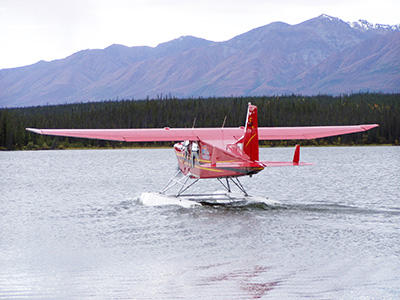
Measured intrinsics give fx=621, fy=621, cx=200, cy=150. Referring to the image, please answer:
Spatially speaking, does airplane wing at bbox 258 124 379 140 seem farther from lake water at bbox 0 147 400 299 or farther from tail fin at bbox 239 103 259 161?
tail fin at bbox 239 103 259 161

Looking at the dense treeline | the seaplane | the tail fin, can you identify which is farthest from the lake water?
the dense treeline

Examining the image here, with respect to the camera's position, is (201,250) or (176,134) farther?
(176,134)

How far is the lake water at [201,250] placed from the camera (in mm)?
8789

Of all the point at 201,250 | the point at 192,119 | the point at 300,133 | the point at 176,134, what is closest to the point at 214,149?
the point at 176,134

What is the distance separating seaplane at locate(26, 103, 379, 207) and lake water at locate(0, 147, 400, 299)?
1009 mm

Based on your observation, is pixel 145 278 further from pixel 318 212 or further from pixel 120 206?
pixel 120 206

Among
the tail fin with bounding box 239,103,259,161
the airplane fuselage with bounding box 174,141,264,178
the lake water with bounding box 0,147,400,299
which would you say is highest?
the tail fin with bounding box 239,103,259,161

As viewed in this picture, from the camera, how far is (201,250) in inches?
458

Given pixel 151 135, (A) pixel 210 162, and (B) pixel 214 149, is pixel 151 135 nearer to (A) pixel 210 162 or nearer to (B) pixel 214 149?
(A) pixel 210 162

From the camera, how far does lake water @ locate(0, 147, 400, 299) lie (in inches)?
346

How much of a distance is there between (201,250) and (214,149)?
5258 mm

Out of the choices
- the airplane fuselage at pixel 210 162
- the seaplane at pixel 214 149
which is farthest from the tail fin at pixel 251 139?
the airplane fuselage at pixel 210 162

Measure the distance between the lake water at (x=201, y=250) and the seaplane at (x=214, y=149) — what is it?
1.01 metres

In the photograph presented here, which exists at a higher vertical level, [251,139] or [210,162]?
[251,139]
